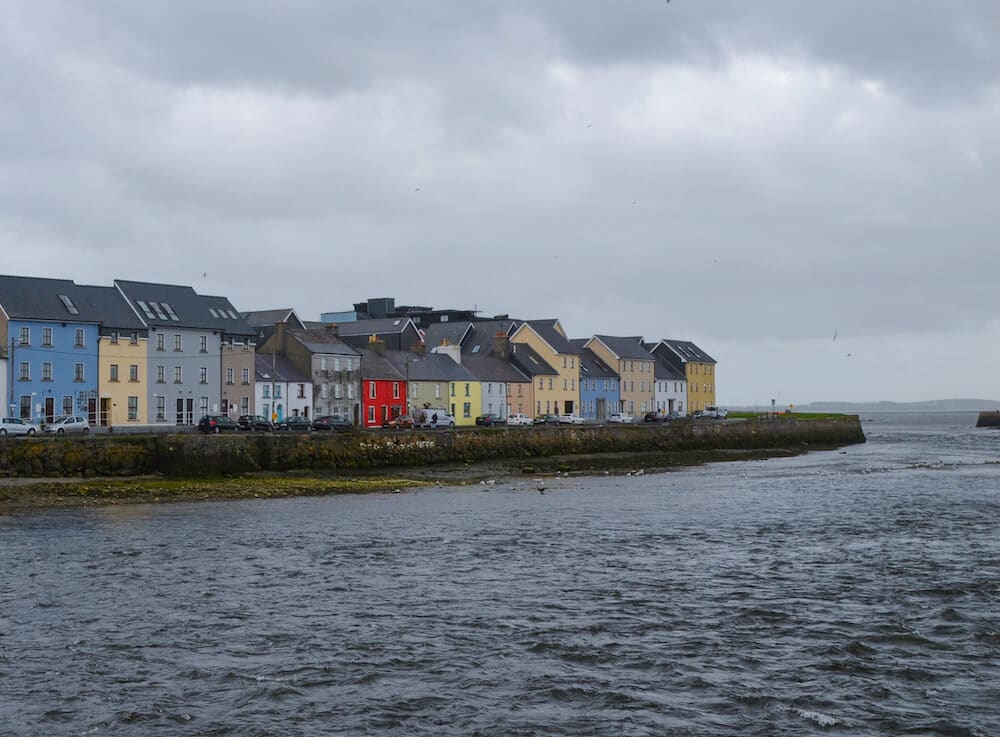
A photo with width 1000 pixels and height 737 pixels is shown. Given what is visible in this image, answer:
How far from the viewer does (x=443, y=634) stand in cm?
1977

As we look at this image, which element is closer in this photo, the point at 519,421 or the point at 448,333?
the point at 519,421

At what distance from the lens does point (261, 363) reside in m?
93.1

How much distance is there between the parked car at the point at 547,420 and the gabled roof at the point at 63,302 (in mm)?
39133

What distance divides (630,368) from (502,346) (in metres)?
24.7

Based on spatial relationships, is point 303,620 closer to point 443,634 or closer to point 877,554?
point 443,634

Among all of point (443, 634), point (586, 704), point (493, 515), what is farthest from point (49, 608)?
point (493, 515)

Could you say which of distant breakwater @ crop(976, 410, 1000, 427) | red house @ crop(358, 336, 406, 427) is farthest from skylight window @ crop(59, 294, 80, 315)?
distant breakwater @ crop(976, 410, 1000, 427)

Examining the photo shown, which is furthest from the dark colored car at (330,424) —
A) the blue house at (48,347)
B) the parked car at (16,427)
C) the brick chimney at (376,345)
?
the brick chimney at (376,345)

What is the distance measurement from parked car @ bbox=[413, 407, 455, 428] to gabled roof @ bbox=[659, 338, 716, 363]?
63.8 metres

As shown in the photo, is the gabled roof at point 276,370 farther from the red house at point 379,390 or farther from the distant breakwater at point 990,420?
the distant breakwater at point 990,420

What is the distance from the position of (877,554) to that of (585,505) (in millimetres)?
15915

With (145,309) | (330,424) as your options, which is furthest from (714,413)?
(145,309)

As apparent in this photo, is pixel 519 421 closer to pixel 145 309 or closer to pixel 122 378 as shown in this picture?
pixel 145 309

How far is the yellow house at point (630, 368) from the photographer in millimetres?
137375
